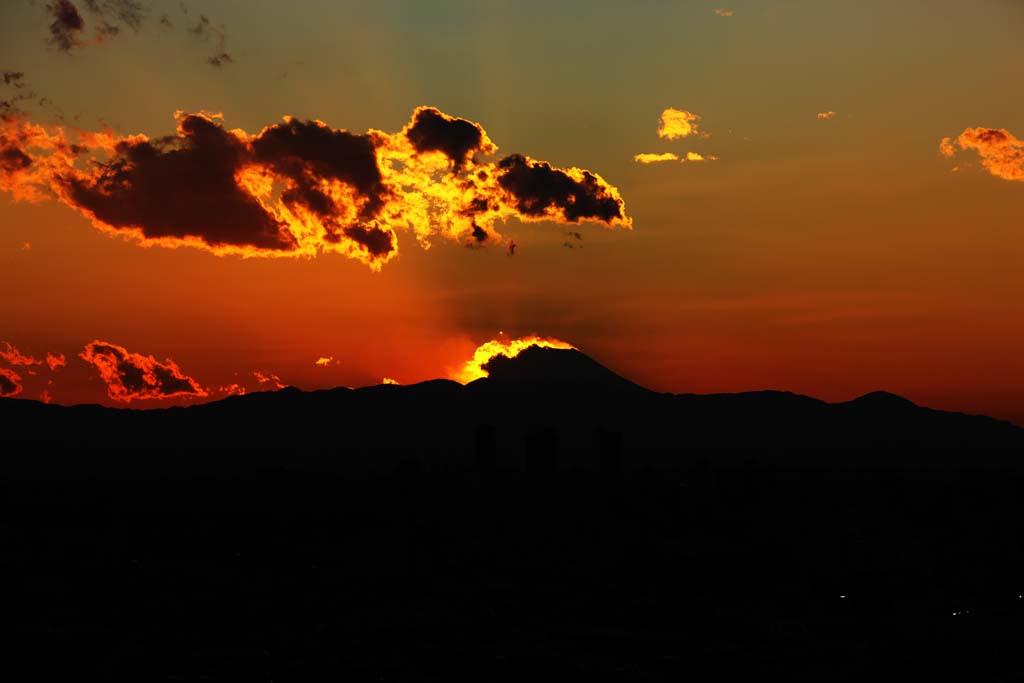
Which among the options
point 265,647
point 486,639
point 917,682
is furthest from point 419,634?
point 917,682

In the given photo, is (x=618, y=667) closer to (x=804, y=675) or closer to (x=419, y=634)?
(x=804, y=675)

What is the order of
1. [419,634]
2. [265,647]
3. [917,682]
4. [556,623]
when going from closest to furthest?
[917,682] < [265,647] < [419,634] < [556,623]

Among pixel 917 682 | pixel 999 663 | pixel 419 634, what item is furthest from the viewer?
pixel 419 634

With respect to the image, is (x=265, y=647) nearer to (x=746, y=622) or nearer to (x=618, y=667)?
(x=618, y=667)

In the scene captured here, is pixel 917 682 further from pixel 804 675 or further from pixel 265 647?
pixel 265 647

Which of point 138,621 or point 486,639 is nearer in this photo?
point 486,639

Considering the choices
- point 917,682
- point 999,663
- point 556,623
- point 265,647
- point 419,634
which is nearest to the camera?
point 917,682

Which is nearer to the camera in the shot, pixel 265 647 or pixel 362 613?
pixel 265 647

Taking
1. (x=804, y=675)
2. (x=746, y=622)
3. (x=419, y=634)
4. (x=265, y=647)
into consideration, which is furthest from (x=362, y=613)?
(x=804, y=675)

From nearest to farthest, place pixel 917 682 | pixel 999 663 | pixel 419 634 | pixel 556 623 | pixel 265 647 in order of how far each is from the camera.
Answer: pixel 917 682, pixel 999 663, pixel 265 647, pixel 419 634, pixel 556 623
